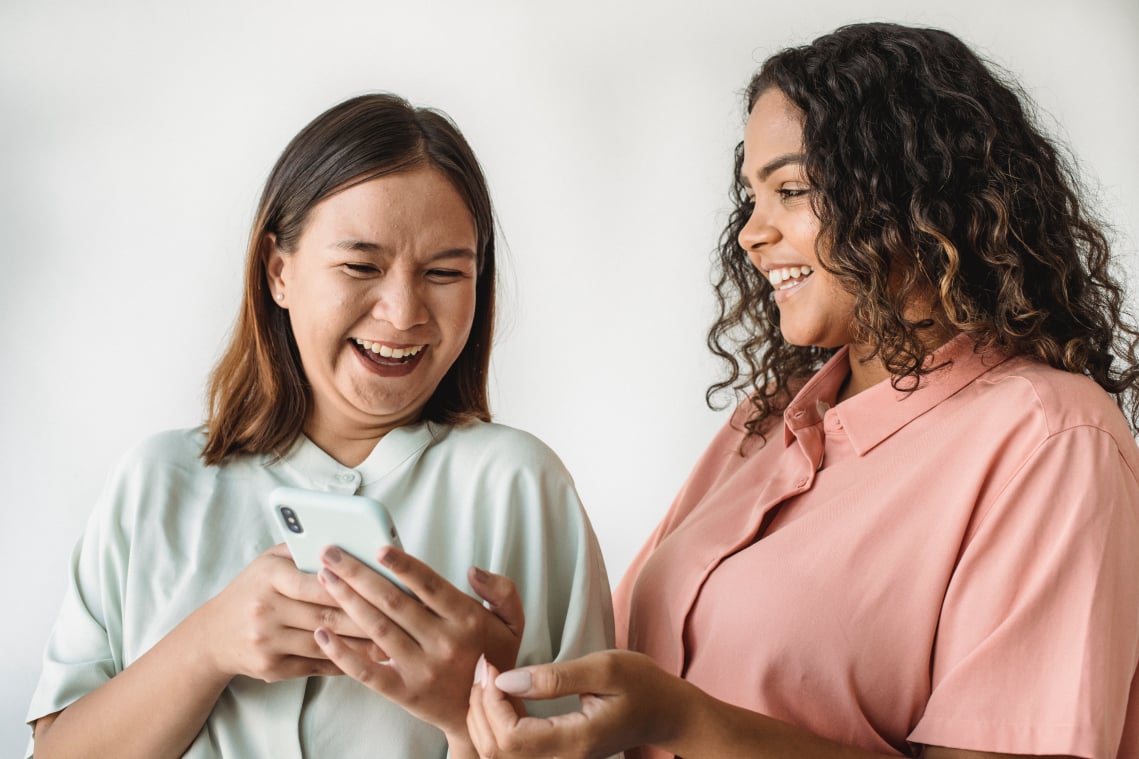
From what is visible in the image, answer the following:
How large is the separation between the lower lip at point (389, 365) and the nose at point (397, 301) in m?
0.07

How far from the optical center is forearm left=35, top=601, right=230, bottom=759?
1495mm

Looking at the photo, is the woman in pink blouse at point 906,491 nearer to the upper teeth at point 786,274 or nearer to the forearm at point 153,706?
the upper teeth at point 786,274

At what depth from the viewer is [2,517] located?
2.87m

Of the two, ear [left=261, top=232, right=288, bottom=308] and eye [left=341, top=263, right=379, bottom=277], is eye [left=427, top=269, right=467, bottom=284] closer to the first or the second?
eye [left=341, top=263, right=379, bottom=277]

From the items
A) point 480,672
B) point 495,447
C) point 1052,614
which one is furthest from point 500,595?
point 1052,614

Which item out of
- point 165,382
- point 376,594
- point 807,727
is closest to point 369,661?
point 376,594

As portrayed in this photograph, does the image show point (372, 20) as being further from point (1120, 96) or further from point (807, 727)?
point (807, 727)

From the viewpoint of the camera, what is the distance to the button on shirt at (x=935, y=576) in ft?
4.75

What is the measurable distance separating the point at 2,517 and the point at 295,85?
4.50 ft

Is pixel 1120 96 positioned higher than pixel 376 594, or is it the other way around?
pixel 1120 96

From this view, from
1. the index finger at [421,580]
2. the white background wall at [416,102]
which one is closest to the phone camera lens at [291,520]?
the index finger at [421,580]

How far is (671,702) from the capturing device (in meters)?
1.42

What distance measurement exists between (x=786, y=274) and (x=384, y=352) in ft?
2.28

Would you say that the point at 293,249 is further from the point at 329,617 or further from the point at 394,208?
the point at 329,617
